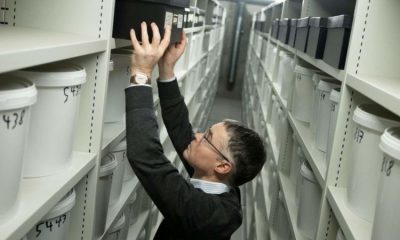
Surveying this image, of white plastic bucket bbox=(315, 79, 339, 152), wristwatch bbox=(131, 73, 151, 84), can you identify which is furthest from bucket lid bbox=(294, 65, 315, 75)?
wristwatch bbox=(131, 73, 151, 84)

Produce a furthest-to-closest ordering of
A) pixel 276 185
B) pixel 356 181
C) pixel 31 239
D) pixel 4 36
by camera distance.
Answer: pixel 276 185
pixel 356 181
pixel 31 239
pixel 4 36

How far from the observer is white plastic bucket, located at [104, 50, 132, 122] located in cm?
179

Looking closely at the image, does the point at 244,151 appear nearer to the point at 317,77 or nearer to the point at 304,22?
the point at 317,77

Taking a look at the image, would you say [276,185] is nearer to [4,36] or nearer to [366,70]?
[366,70]

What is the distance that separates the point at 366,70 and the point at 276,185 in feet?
5.24

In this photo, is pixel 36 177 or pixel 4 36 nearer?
pixel 4 36

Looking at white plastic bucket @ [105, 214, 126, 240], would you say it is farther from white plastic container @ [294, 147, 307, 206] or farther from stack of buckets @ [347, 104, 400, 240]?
stack of buckets @ [347, 104, 400, 240]

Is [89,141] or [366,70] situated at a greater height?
[366,70]

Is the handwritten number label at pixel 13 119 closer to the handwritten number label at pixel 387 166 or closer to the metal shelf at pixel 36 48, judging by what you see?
the metal shelf at pixel 36 48

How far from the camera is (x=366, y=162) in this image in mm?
1287

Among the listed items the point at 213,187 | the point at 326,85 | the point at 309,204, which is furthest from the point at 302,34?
the point at 213,187

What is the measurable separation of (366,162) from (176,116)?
0.78 m

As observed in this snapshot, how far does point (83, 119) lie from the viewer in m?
1.49

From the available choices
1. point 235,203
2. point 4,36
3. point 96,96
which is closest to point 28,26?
point 96,96
